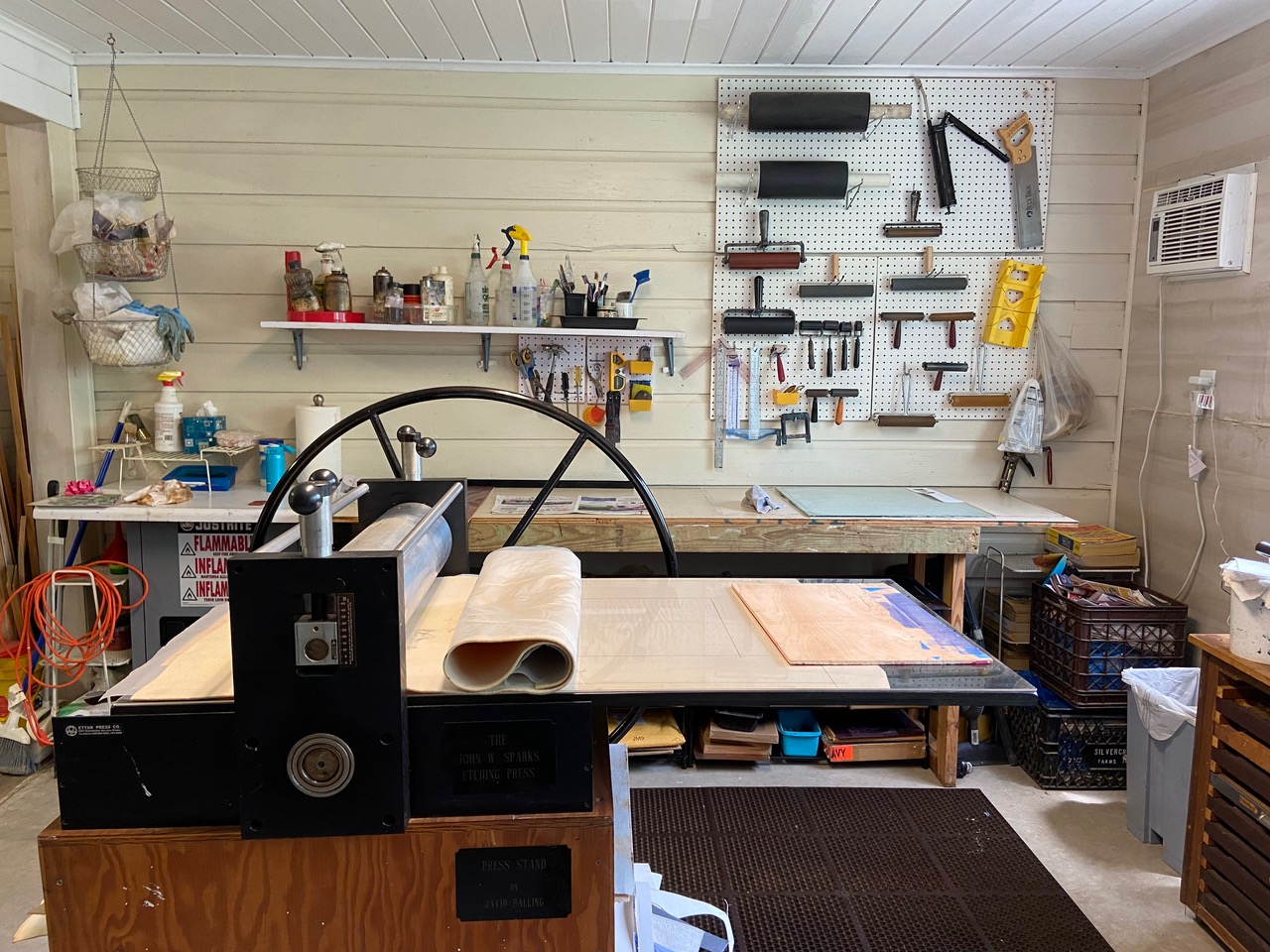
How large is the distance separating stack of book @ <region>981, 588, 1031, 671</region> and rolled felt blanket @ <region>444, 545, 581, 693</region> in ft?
8.06

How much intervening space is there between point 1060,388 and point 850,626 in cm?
242

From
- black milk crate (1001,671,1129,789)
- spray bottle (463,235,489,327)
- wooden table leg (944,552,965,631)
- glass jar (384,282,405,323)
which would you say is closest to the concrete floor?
black milk crate (1001,671,1129,789)

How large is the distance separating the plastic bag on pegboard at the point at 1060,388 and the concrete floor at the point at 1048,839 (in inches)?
49.0

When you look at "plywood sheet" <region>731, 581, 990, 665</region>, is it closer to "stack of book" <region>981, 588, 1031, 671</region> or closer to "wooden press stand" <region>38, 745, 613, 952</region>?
"wooden press stand" <region>38, 745, 613, 952</region>

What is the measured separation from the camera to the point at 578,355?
128 inches

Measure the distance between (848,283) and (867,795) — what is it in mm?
1754

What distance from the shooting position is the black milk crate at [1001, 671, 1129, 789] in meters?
2.83

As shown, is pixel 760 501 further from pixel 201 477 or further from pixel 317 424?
pixel 201 477

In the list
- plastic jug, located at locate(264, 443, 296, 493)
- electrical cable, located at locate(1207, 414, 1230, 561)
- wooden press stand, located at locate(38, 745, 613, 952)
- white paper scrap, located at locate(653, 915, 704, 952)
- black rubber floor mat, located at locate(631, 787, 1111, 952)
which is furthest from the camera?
plastic jug, located at locate(264, 443, 296, 493)

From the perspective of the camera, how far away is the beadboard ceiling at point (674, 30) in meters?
2.58

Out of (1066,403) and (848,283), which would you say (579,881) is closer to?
(848,283)

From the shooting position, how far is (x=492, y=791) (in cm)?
100

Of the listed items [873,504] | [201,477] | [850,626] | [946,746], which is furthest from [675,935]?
[201,477]

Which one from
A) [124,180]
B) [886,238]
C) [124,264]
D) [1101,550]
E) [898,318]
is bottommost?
[1101,550]
